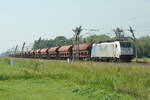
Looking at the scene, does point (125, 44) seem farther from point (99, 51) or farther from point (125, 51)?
point (99, 51)

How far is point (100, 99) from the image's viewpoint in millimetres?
14227

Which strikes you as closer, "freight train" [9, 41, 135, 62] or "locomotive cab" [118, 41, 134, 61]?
"locomotive cab" [118, 41, 134, 61]

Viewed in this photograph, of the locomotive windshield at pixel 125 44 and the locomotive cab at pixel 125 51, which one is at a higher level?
the locomotive windshield at pixel 125 44

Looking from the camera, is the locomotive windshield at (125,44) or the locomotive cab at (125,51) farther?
the locomotive windshield at (125,44)

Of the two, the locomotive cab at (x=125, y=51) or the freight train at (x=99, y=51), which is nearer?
the locomotive cab at (x=125, y=51)

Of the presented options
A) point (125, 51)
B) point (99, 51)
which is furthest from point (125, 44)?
point (99, 51)

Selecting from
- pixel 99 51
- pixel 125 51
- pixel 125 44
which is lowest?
pixel 125 51

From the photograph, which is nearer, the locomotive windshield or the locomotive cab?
the locomotive cab

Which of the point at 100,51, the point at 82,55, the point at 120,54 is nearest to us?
the point at 120,54

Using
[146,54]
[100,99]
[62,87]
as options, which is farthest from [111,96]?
[146,54]

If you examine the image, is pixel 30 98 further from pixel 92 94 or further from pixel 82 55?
pixel 82 55

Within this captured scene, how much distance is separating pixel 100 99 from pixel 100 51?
33.8m

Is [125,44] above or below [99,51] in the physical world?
above

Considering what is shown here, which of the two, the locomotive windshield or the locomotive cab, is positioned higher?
the locomotive windshield
